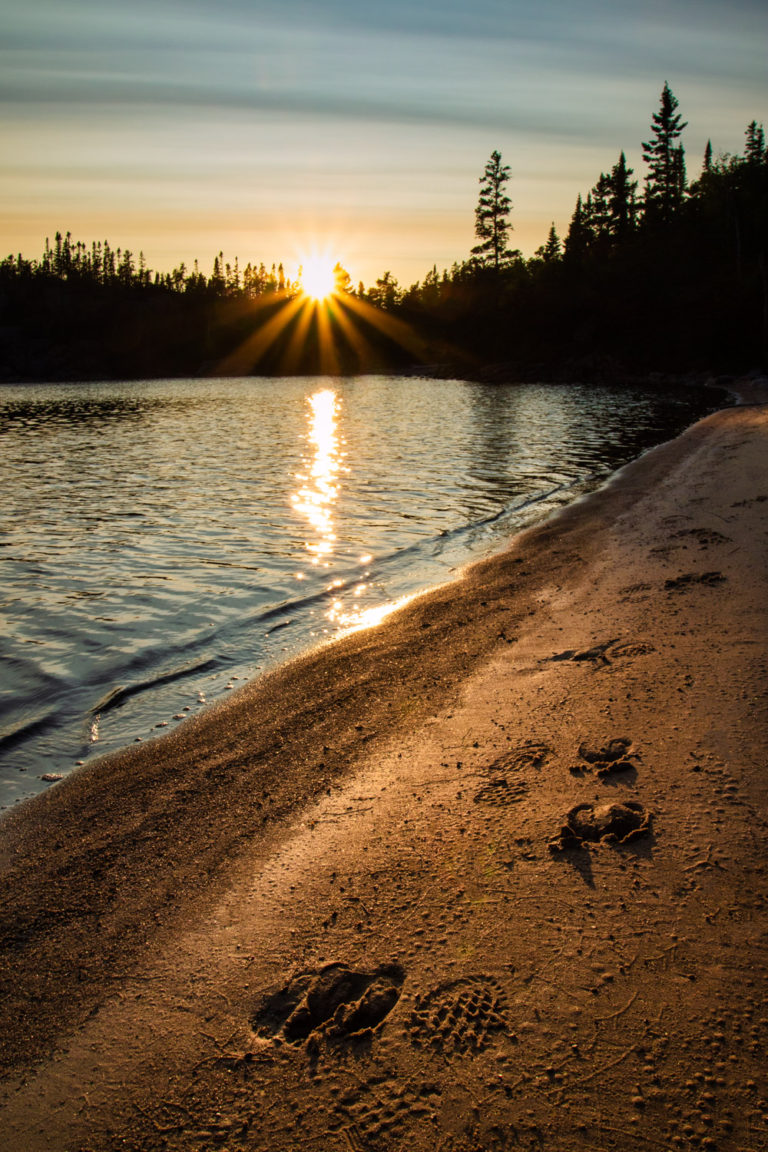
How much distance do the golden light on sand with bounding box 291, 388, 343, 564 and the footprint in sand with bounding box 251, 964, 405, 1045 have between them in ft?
Answer: 29.7

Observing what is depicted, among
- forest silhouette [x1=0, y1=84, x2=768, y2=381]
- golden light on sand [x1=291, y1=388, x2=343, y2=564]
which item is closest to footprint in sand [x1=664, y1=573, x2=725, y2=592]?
golden light on sand [x1=291, y1=388, x2=343, y2=564]

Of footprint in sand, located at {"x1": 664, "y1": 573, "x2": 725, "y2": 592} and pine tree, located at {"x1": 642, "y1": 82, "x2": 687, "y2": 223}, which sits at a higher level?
pine tree, located at {"x1": 642, "y1": 82, "x2": 687, "y2": 223}

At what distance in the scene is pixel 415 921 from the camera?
3584 millimetres

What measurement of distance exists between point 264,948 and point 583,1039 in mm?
1557

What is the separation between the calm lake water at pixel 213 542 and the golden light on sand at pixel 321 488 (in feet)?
0.32

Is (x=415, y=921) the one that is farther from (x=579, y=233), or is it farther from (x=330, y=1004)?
(x=579, y=233)

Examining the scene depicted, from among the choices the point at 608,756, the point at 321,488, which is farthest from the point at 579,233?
the point at 608,756

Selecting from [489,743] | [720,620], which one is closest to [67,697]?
[489,743]

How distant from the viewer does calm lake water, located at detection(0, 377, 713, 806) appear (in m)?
7.28

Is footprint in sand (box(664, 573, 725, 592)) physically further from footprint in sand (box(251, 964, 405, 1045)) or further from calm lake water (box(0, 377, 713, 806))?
footprint in sand (box(251, 964, 405, 1045))

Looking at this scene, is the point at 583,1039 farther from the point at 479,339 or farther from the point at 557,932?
the point at 479,339

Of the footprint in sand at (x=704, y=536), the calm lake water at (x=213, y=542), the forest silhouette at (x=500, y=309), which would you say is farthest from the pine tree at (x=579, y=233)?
the footprint in sand at (x=704, y=536)

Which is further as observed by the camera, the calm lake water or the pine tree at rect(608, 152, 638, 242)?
the pine tree at rect(608, 152, 638, 242)

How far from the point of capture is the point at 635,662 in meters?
6.48
